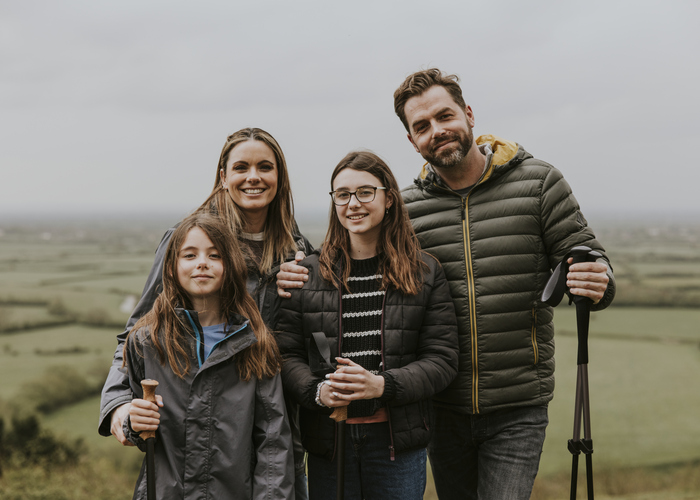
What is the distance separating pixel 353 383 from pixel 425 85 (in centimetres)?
157

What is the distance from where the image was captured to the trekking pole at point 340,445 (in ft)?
7.98

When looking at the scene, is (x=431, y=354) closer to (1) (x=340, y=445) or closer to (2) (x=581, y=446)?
(1) (x=340, y=445)

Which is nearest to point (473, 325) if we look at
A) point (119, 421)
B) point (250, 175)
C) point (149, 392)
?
point (250, 175)

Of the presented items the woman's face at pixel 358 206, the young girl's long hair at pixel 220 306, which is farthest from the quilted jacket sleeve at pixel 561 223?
the young girl's long hair at pixel 220 306

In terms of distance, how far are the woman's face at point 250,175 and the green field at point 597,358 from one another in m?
36.8

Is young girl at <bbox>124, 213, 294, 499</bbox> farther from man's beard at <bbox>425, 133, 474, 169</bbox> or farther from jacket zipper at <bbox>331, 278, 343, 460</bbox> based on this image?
man's beard at <bbox>425, 133, 474, 169</bbox>

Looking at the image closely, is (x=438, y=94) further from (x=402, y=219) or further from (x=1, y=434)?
(x=1, y=434)

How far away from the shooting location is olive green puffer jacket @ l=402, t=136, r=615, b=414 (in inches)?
113

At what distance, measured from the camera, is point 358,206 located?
2666 millimetres

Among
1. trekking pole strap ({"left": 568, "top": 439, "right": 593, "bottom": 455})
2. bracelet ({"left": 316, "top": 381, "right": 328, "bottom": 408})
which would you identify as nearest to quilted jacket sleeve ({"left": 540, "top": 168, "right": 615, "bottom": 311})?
trekking pole strap ({"left": 568, "top": 439, "right": 593, "bottom": 455})

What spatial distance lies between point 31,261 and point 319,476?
215ft

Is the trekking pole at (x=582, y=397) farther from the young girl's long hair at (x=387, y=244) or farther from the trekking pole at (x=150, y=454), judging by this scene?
the trekking pole at (x=150, y=454)

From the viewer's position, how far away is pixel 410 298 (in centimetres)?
261

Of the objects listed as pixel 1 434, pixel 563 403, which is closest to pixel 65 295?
pixel 1 434
